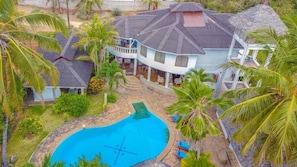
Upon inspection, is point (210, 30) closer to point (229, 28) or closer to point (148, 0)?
point (229, 28)

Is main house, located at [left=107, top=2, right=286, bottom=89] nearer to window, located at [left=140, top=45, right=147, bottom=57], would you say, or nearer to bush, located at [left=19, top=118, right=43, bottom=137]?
window, located at [left=140, top=45, right=147, bottom=57]

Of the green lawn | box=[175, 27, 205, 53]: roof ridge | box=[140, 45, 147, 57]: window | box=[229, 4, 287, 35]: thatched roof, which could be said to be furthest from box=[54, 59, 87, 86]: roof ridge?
box=[229, 4, 287, 35]: thatched roof

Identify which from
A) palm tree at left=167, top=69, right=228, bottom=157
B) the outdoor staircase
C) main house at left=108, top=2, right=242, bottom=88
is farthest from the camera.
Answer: the outdoor staircase

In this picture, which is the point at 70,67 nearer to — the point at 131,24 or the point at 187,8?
the point at 131,24

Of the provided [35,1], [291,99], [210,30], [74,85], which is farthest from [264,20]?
[35,1]

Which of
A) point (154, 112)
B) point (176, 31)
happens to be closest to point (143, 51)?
point (176, 31)

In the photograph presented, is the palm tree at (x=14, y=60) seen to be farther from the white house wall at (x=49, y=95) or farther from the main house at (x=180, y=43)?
the main house at (x=180, y=43)

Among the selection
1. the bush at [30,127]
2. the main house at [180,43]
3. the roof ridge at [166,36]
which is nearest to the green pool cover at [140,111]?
the main house at [180,43]
